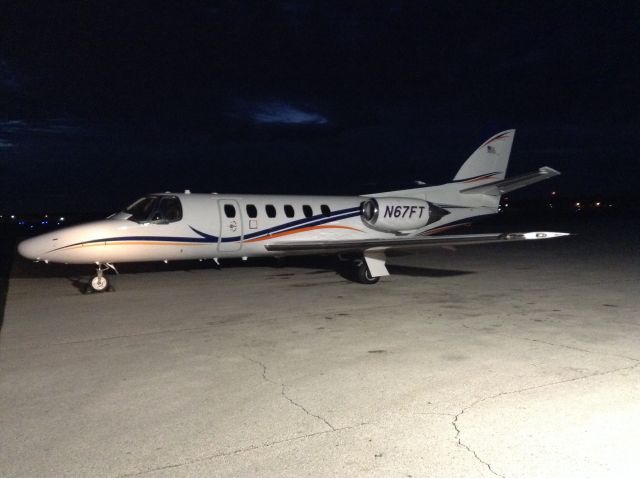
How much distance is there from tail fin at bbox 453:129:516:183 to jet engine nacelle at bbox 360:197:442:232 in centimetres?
240

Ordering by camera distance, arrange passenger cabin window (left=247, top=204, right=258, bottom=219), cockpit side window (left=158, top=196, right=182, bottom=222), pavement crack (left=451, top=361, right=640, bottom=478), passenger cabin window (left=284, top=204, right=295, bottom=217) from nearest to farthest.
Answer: pavement crack (left=451, top=361, right=640, bottom=478) → cockpit side window (left=158, top=196, right=182, bottom=222) → passenger cabin window (left=247, top=204, right=258, bottom=219) → passenger cabin window (left=284, top=204, right=295, bottom=217)

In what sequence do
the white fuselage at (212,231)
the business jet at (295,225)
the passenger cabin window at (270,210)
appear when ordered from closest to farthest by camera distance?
the white fuselage at (212,231)
the business jet at (295,225)
the passenger cabin window at (270,210)

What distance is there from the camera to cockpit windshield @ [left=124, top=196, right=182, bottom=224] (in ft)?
→ 41.0

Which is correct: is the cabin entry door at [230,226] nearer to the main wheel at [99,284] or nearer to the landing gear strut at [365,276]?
the main wheel at [99,284]

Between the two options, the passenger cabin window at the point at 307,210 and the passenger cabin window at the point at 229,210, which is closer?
the passenger cabin window at the point at 229,210

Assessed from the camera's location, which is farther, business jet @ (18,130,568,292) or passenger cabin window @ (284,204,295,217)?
passenger cabin window @ (284,204,295,217)

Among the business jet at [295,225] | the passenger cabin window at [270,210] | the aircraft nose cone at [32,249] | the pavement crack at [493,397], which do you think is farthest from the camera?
the passenger cabin window at [270,210]

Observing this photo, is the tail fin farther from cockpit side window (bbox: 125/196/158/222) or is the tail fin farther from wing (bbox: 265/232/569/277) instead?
cockpit side window (bbox: 125/196/158/222)

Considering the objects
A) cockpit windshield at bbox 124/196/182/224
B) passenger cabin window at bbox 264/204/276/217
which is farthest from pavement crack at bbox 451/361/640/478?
passenger cabin window at bbox 264/204/276/217

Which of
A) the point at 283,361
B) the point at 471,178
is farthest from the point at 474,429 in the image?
the point at 471,178

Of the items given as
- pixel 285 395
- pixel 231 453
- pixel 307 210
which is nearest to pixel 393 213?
pixel 307 210

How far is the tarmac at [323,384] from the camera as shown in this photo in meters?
4.08

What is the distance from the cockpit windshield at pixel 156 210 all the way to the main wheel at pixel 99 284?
1.56 meters

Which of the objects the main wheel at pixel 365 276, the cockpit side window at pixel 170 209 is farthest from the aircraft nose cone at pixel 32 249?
the main wheel at pixel 365 276
